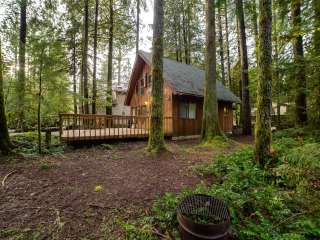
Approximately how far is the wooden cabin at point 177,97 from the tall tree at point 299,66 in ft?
18.1

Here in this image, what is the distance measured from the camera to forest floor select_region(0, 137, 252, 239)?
2764 mm

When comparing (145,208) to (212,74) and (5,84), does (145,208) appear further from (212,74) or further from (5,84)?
(212,74)

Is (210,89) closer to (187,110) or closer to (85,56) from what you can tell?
(187,110)

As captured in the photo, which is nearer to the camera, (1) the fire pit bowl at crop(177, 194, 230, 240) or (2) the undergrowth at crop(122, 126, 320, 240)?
(1) the fire pit bowl at crop(177, 194, 230, 240)

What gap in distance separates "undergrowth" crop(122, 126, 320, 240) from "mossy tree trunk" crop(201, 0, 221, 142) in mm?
3420

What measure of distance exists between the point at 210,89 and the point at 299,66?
3347mm

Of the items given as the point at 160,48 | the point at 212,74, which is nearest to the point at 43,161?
the point at 160,48

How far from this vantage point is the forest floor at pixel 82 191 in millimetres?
2764

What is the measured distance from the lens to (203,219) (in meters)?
2.58

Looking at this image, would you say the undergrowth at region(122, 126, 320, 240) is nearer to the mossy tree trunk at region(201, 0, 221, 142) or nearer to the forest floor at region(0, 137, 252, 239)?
the forest floor at region(0, 137, 252, 239)

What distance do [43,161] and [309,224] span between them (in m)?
6.20

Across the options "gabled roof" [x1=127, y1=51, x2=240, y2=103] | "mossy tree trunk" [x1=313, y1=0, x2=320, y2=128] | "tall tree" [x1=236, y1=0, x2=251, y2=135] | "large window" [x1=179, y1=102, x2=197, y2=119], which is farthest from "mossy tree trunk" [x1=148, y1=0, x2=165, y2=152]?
"tall tree" [x1=236, y1=0, x2=251, y2=135]

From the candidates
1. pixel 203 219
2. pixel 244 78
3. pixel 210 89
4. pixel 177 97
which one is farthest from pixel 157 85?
pixel 244 78

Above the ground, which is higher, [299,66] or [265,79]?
[299,66]
